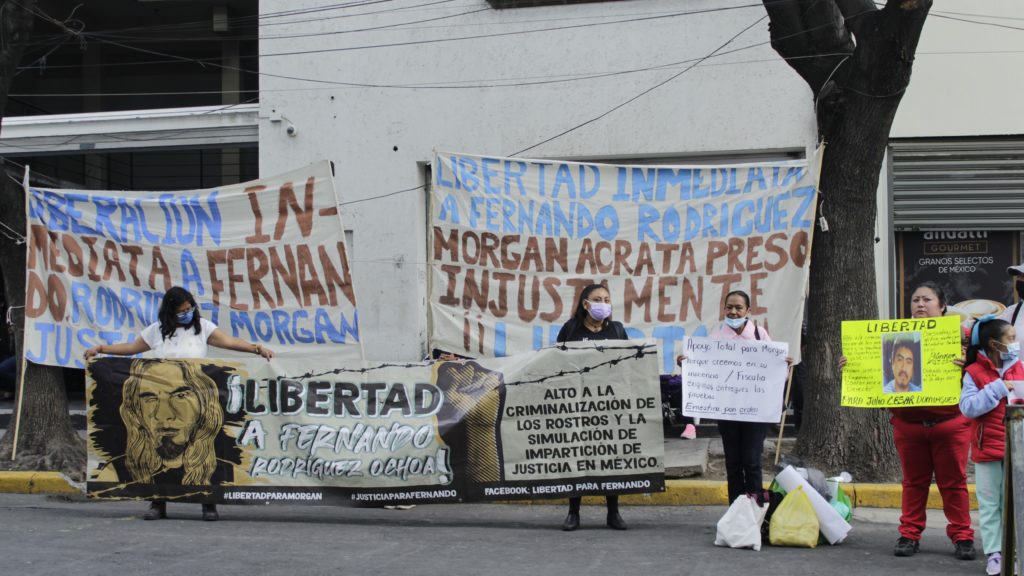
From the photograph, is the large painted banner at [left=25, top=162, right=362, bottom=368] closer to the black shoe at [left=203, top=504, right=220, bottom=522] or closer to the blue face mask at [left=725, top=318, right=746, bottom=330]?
the black shoe at [left=203, top=504, right=220, bottom=522]

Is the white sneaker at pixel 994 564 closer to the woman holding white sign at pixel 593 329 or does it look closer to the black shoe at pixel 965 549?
the black shoe at pixel 965 549

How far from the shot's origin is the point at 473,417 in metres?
7.77

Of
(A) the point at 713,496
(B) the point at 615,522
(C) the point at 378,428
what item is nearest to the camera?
(B) the point at 615,522

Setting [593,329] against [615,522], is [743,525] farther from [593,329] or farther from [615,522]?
[593,329]

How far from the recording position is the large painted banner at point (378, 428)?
7.64m

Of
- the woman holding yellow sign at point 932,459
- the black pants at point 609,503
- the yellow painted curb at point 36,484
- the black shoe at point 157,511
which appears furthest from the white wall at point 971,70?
the yellow painted curb at point 36,484

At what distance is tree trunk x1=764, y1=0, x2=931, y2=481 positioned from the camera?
9000 millimetres

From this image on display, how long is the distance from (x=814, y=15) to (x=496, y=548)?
5.22m

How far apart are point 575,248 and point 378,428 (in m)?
2.77

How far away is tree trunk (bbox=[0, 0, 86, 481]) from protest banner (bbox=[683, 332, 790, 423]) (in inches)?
234

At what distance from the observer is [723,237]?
9523 millimetres

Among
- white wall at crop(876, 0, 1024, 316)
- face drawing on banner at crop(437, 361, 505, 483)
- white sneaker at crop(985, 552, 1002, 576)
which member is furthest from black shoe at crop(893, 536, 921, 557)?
white wall at crop(876, 0, 1024, 316)

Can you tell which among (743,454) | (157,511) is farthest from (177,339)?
(743,454)

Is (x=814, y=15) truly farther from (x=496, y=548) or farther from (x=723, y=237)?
(x=496, y=548)
